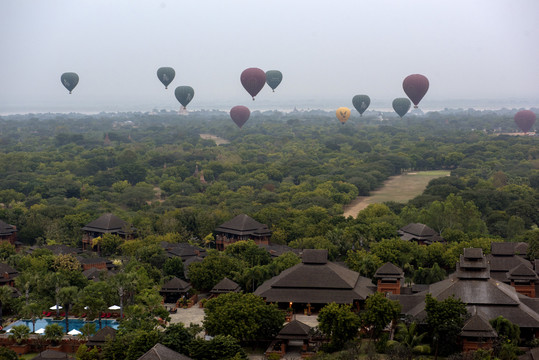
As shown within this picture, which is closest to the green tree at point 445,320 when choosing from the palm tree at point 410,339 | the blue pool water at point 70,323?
the palm tree at point 410,339

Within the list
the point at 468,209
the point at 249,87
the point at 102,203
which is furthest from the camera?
the point at 249,87

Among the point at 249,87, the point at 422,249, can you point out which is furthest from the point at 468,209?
the point at 249,87

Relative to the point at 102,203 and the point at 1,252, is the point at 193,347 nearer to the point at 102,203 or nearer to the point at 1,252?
the point at 1,252

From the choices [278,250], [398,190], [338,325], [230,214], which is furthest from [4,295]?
[398,190]

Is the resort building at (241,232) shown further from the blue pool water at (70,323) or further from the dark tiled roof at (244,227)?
the blue pool water at (70,323)

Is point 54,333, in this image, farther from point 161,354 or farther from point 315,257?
point 315,257

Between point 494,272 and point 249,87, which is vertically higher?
point 249,87
